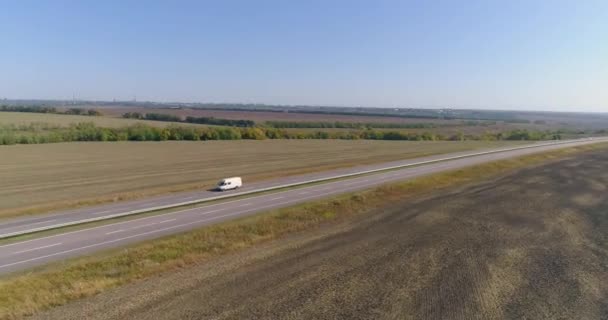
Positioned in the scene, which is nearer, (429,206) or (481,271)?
(481,271)

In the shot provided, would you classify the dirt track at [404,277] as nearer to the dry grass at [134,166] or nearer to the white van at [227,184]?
the white van at [227,184]

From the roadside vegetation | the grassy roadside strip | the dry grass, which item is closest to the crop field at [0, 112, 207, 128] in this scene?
the roadside vegetation

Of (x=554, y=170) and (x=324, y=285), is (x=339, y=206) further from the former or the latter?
(x=554, y=170)

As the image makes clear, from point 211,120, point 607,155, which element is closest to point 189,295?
point 607,155

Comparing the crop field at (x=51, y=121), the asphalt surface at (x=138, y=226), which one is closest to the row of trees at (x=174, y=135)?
the crop field at (x=51, y=121)

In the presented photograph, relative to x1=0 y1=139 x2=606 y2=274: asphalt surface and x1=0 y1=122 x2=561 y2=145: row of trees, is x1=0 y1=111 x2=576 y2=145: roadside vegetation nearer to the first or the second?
x1=0 y1=122 x2=561 y2=145: row of trees

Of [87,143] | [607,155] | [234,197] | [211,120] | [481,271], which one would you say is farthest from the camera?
[211,120]

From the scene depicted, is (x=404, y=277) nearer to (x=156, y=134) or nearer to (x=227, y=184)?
(x=227, y=184)
